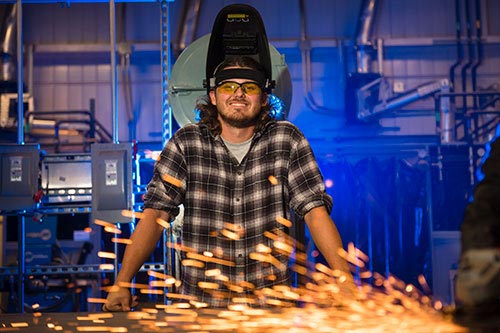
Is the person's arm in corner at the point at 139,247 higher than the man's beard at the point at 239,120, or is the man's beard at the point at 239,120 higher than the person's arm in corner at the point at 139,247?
the man's beard at the point at 239,120

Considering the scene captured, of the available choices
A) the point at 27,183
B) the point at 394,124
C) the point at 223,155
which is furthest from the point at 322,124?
the point at 223,155

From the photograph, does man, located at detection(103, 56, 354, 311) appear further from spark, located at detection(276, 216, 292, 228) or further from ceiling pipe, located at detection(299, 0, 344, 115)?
ceiling pipe, located at detection(299, 0, 344, 115)

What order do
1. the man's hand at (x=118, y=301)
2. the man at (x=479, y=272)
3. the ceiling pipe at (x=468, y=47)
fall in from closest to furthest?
1. the man at (x=479, y=272)
2. the man's hand at (x=118, y=301)
3. the ceiling pipe at (x=468, y=47)

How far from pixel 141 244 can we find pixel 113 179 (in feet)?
7.53

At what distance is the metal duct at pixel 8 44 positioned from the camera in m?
8.54

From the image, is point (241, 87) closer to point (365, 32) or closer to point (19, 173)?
point (19, 173)

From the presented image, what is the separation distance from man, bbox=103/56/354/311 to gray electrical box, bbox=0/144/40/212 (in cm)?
241

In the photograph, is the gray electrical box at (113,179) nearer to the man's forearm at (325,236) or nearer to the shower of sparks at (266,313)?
the shower of sparks at (266,313)

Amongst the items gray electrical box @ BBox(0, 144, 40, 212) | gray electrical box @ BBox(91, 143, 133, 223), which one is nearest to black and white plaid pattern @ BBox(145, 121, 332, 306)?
gray electrical box @ BBox(91, 143, 133, 223)

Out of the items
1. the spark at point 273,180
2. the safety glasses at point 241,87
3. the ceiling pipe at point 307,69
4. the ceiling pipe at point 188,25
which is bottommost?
the spark at point 273,180

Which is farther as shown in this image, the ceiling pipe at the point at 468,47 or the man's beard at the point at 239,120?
the ceiling pipe at the point at 468,47

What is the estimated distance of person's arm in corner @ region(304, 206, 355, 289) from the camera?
2375 mm

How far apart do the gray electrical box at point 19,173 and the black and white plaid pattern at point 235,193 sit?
7.92 feet

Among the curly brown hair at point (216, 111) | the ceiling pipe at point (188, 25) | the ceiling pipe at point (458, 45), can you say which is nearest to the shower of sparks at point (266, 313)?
the curly brown hair at point (216, 111)
